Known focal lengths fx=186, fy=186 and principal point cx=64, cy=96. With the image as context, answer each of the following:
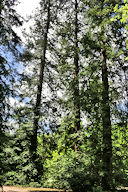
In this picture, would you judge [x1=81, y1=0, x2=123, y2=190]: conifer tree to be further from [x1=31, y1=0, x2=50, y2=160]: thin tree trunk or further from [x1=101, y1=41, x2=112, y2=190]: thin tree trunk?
[x1=31, y1=0, x2=50, y2=160]: thin tree trunk

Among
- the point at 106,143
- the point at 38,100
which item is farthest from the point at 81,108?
the point at 38,100

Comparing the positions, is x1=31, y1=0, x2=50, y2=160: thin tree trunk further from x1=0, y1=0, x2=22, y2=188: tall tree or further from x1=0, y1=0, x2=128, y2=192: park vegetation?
x1=0, y1=0, x2=22, y2=188: tall tree

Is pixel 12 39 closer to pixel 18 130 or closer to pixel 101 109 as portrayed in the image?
pixel 101 109

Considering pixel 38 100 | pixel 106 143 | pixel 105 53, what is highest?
pixel 105 53

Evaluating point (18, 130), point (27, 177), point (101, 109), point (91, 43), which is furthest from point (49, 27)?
point (27, 177)

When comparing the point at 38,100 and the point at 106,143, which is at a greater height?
the point at 38,100

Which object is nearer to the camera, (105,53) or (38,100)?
(105,53)

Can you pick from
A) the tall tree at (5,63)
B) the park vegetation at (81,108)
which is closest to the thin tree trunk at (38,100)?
the park vegetation at (81,108)

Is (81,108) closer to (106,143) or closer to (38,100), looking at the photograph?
(106,143)

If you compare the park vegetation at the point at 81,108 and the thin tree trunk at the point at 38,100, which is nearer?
the park vegetation at the point at 81,108

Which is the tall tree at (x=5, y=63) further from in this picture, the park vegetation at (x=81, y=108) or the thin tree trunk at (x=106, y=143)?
the thin tree trunk at (x=106, y=143)

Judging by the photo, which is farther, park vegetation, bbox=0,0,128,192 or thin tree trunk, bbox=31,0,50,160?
thin tree trunk, bbox=31,0,50,160

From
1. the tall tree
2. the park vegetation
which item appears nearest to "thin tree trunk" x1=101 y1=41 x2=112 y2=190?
the park vegetation

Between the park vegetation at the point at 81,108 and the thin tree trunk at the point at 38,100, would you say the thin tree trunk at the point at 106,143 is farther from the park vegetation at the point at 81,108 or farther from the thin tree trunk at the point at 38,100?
the thin tree trunk at the point at 38,100
